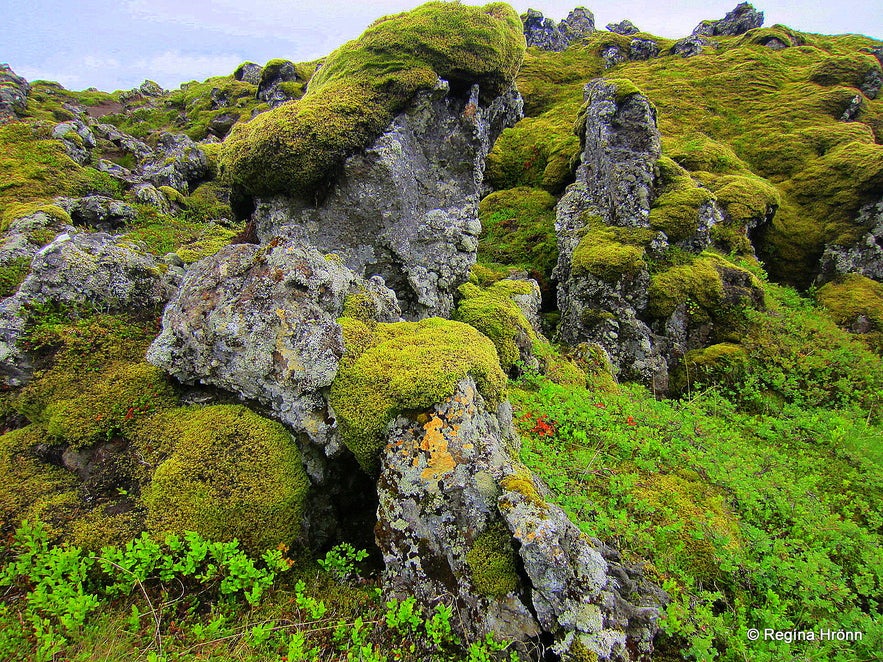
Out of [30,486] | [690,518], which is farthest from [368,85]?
[690,518]

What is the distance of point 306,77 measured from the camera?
132ft

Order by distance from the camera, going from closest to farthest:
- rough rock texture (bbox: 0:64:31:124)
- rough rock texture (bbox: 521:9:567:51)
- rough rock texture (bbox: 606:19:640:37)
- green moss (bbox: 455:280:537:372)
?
green moss (bbox: 455:280:537:372) < rough rock texture (bbox: 0:64:31:124) < rough rock texture (bbox: 521:9:567:51) < rough rock texture (bbox: 606:19:640:37)

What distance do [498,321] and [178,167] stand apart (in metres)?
19.8

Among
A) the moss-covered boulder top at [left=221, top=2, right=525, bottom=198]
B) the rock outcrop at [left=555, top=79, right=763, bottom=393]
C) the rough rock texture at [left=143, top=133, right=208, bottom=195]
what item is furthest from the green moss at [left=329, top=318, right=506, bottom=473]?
the rough rock texture at [left=143, top=133, right=208, bottom=195]

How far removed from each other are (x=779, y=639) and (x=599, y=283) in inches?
415

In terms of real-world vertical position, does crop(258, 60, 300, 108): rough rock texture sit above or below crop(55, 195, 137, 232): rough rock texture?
above

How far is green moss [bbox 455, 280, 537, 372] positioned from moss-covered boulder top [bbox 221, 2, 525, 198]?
4205mm

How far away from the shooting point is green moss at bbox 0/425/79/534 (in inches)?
170

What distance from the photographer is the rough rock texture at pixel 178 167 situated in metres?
19.4

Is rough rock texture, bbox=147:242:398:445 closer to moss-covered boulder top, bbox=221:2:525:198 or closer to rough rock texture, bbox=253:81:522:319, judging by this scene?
rough rock texture, bbox=253:81:522:319

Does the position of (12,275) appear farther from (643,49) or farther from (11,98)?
(643,49)

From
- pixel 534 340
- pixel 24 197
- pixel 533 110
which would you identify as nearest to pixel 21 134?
pixel 24 197

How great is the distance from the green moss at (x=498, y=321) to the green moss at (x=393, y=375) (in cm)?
296

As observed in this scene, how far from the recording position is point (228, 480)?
4.63 m
